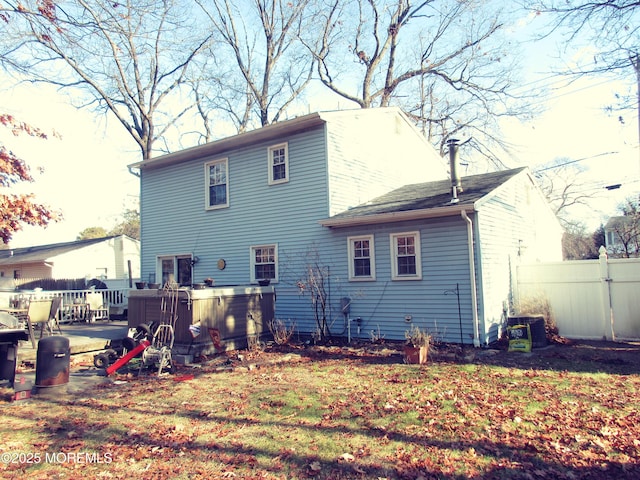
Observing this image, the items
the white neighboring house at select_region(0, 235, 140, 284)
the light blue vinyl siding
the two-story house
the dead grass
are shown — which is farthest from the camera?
the white neighboring house at select_region(0, 235, 140, 284)

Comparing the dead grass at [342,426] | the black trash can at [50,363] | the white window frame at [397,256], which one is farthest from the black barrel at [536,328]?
the black trash can at [50,363]

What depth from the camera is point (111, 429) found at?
5.36m

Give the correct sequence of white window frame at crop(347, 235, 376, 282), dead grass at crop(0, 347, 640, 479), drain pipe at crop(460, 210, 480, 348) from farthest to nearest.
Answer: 1. white window frame at crop(347, 235, 376, 282)
2. drain pipe at crop(460, 210, 480, 348)
3. dead grass at crop(0, 347, 640, 479)

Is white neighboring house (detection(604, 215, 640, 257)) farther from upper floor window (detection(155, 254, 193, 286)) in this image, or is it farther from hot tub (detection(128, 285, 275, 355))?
upper floor window (detection(155, 254, 193, 286))

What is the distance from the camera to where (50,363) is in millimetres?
7020

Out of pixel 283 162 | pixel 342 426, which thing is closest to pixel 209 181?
pixel 283 162

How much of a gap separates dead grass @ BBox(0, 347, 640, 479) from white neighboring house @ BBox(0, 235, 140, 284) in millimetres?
24116

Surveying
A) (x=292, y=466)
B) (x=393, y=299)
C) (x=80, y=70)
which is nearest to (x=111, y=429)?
(x=292, y=466)

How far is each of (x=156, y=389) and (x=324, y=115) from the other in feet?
27.0

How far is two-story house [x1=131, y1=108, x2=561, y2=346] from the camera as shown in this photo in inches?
425

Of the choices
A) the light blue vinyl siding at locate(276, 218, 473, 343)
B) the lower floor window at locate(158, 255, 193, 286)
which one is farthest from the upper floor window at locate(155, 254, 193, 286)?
the light blue vinyl siding at locate(276, 218, 473, 343)

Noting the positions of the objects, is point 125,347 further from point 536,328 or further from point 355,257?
point 536,328

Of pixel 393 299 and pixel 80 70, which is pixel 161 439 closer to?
pixel 393 299

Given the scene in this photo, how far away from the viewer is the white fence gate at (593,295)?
10.3 metres
